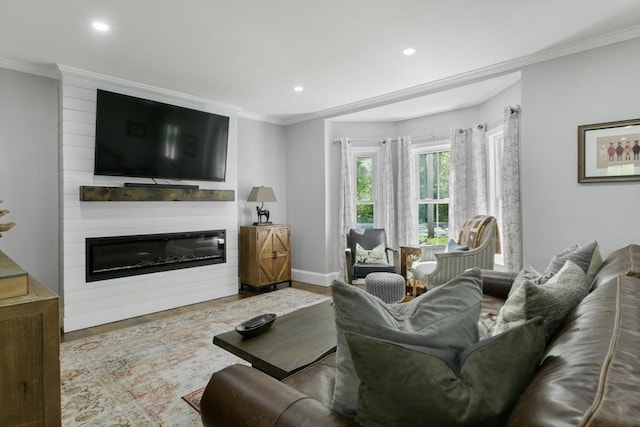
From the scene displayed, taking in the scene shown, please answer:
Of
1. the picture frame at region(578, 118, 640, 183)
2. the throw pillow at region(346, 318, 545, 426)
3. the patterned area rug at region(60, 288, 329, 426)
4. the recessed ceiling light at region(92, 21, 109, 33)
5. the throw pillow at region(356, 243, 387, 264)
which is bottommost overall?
the patterned area rug at region(60, 288, 329, 426)

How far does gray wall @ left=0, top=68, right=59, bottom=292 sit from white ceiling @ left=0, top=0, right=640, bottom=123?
33cm

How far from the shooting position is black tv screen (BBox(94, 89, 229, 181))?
12.1 feet

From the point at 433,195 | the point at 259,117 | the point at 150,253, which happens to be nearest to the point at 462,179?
the point at 433,195

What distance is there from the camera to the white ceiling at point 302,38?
97.2 inches

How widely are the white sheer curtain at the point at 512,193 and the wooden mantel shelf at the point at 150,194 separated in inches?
131

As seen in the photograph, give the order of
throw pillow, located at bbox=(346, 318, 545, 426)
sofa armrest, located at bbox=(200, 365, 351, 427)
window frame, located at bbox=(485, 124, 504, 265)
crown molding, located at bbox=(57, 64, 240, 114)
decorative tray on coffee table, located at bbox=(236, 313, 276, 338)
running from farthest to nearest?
window frame, located at bbox=(485, 124, 504, 265)
crown molding, located at bbox=(57, 64, 240, 114)
decorative tray on coffee table, located at bbox=(236, 313, 276, 338)
sofa armrest, located at bbox=(200, 365, 351, 427)
throw pillow, located at bbox=(346, 318, 545, 426)

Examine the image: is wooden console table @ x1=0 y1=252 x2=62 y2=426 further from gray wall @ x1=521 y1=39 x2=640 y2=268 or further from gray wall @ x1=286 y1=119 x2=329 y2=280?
gray wall @ x1=286 y1=119 x2=329 y2=280

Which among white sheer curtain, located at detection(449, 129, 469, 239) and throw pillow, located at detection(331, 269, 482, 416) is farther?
white sheer curtain, located at detection(449, 129, 469, 239)

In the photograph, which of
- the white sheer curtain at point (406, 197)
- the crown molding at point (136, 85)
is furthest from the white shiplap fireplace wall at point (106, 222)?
the white sheer curtain at point (406, 197)

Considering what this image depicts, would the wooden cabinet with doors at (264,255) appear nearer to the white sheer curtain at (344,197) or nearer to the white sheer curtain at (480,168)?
the white sheer curtain at (344,197)

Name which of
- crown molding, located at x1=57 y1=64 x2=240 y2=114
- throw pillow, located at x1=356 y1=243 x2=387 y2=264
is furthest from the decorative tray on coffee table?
crown molding, located at x1=57 y1=64 x2=240 y2=114

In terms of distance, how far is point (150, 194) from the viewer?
3955 mm

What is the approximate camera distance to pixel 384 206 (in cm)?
Answer: 534

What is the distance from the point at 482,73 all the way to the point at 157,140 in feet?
12.0
